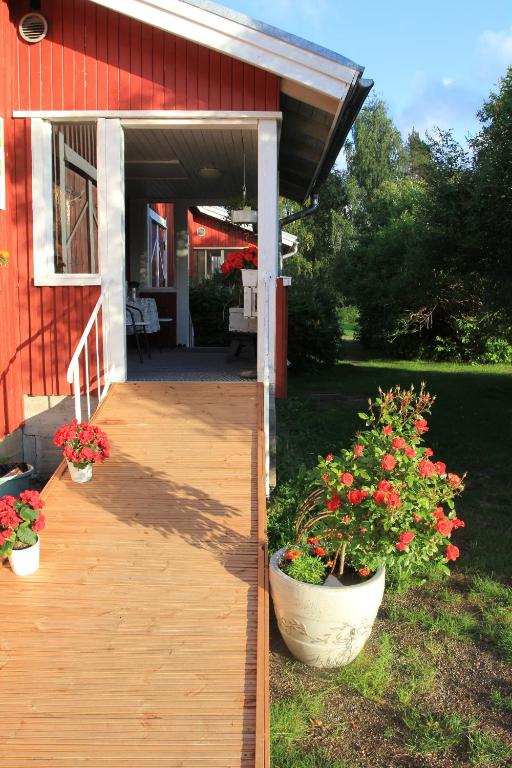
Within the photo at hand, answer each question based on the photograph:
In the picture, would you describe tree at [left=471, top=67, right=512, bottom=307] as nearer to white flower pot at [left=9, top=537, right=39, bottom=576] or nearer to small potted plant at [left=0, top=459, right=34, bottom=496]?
small potted plant at [left=0, top=459, right=34, bottom=496]

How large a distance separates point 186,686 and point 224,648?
0.30 m

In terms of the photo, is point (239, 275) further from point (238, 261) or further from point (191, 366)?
point (191, 366)

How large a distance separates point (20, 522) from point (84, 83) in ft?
13.7

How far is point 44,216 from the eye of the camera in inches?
243

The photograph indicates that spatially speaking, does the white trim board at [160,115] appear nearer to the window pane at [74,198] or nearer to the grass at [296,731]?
the window pane at [74,198]

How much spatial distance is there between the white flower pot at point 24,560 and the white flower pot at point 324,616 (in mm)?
1265

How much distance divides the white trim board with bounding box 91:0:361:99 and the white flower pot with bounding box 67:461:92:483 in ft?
12.0

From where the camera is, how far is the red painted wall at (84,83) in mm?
6078

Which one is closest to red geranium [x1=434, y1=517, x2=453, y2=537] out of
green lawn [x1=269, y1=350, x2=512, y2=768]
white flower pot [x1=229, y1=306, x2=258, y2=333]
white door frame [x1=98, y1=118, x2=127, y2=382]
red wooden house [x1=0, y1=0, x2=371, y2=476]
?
green lawn [x1=269, y1=350, x2=512, y2=768]

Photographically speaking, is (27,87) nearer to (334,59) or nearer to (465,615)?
(334,59)

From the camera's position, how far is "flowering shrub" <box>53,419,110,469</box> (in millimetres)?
4629

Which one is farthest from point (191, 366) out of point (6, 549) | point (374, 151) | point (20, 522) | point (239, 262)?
point (374, 151)

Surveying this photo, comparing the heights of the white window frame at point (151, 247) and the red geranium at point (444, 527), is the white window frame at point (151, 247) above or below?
above

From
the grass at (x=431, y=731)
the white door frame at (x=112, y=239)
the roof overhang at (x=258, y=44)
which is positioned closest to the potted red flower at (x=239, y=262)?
the white door frame at (x=112, y=239)
